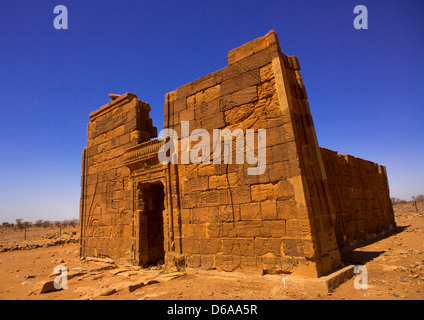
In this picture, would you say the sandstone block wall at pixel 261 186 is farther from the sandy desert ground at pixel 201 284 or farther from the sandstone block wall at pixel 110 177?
the sandstone block wall at pixel 110 177

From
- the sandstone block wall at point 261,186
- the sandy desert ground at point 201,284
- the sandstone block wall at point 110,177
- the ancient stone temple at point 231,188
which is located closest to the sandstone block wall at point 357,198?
the ancient stone temple at point 231,188

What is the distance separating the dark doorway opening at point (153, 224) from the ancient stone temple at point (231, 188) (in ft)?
0.11

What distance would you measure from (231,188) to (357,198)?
263 inches

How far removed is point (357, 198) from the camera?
993 centimetres

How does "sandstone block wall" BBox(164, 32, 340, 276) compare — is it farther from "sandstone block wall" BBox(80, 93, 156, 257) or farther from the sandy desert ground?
"sandstone block wall" BBox(80, 93, 156, 257)

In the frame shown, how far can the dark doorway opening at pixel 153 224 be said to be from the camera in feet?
25.5

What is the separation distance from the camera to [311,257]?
4.44 metres

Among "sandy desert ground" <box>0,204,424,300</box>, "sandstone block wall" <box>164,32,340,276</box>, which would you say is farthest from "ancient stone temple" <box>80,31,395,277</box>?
"sandy desert ground" <box>0,204,424,300</box>

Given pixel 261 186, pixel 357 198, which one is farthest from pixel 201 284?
pixel 357 198

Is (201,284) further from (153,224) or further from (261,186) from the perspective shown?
(153,224)

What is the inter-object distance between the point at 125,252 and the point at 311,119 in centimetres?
644
